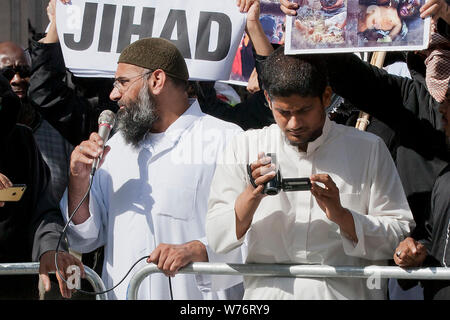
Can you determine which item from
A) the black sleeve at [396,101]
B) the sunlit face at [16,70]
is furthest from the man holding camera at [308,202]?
the sunlit face at [16,70]

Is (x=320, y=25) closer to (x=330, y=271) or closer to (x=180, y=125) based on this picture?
(x=180, y=125)

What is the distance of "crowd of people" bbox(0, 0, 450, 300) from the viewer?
160 inches

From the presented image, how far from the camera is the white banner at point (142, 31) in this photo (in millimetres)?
5148

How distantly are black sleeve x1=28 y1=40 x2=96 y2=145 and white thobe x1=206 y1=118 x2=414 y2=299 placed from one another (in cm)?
148

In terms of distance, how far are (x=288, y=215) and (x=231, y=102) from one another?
2338 mm

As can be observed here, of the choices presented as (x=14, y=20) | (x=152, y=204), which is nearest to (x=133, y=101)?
(x=152, y=204)

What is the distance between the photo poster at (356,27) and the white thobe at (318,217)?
0.39 metres

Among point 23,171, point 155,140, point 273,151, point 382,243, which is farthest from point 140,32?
point 382,243

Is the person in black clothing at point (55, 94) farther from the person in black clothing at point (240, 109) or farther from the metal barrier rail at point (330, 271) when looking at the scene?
the metal barrier rail at point (330, 271)

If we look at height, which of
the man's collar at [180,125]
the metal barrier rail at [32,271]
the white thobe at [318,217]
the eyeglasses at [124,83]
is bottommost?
the metal barrier rail at [32,271]

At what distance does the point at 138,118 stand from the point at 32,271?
982 millimetres

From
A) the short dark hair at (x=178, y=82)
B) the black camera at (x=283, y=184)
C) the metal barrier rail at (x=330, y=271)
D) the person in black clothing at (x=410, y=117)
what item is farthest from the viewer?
the short dark hair at (x=178, y=82)

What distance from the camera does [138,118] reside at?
4910 millimetres

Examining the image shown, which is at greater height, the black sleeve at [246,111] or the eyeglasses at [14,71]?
the eyeglasses at [14,71]
